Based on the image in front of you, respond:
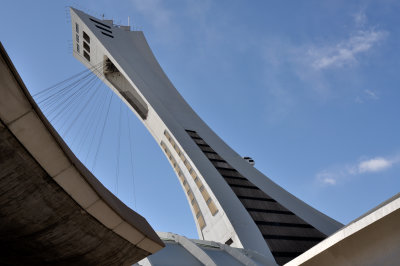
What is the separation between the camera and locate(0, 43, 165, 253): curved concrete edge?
177 inches

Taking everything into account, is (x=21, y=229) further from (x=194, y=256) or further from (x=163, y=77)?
(x=163, y=77)

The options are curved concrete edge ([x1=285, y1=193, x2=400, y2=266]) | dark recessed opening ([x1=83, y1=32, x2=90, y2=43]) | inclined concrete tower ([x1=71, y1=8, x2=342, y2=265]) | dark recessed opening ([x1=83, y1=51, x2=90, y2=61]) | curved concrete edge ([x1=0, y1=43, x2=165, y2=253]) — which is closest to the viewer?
curved concrete edge ([x1=0, y1=43, x2=165, y2=253])

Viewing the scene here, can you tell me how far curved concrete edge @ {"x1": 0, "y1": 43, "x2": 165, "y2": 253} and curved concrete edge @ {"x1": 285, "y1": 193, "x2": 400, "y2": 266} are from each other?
11.2 feet

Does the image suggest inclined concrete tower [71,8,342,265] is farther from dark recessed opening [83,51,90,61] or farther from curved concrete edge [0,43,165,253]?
curved concrete edge [0,43,165,253]

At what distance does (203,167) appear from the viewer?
104 ft

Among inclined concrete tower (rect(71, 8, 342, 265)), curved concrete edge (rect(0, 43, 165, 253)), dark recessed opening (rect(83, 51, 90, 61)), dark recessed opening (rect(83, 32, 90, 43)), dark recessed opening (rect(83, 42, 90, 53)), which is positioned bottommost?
curved concrete edge (rect(0, 43, 165, 253))

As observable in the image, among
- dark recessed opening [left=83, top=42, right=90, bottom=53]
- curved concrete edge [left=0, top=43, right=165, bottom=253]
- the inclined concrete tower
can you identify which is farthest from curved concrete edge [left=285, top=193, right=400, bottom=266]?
dark recessed opening [left=83, top=42, right=90, bottom=53]

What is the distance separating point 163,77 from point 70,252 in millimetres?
41389

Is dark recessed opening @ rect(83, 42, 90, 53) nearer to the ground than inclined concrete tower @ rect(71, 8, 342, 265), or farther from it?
farther from it

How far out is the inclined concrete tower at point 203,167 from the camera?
26.3 meters

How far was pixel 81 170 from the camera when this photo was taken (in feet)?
18.6

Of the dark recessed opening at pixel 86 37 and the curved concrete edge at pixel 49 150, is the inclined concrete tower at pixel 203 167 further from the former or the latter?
the curved concrete edge at pixel 49 150

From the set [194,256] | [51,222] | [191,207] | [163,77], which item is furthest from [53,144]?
[163,77]

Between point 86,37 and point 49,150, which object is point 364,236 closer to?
point 49,150
